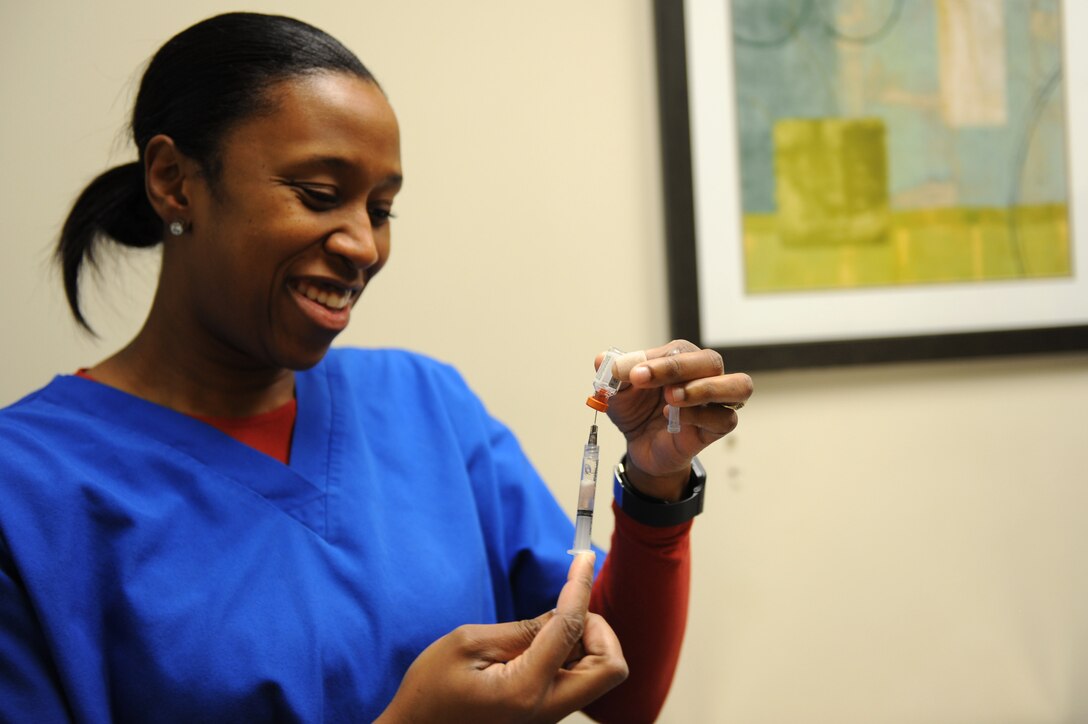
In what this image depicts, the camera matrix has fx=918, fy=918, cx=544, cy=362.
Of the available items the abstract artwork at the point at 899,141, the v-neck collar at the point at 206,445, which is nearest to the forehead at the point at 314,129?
the v-neck collar at the point at 206,445

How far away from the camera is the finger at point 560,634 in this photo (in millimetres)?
757

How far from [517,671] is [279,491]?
0.35m

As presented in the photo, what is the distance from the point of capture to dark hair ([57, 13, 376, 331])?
93 centimetres

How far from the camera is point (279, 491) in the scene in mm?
957

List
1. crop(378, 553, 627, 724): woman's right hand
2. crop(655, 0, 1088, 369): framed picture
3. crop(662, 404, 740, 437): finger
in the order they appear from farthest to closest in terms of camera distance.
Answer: crop(655, 0, 1088, 369): framed picture, crop(662, 404, 740, 437): finger, crop(378, 553, 627, 724): woman's right hand

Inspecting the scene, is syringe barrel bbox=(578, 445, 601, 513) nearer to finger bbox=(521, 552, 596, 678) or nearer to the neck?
finger bbox=(521, 552, 596, 678)

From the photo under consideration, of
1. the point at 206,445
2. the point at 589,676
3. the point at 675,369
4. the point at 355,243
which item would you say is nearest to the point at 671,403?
the point at 675,369

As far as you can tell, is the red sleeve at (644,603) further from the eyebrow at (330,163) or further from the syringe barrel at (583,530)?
the eyebrow at (330,163)

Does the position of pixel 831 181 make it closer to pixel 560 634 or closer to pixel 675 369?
pixel 675 369

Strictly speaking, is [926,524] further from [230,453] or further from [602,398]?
[230,453]

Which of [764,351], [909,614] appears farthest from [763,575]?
[764,351]

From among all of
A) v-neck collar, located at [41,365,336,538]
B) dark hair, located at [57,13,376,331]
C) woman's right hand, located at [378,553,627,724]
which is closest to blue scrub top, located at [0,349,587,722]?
v-neck collar, located at [41,365,336,538]

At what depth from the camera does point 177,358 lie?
1.00 meters

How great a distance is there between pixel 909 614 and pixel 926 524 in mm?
150
